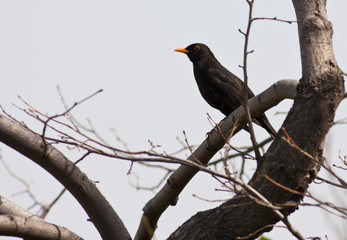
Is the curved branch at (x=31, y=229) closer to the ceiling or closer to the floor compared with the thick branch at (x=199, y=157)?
closer to the floor

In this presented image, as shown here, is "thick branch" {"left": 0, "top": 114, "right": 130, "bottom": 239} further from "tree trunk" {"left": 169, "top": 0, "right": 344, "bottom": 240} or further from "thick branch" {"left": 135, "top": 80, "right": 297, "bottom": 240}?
"tree trunk" {"left": 169, "top": 0, "right": 344, "bottom": 240}

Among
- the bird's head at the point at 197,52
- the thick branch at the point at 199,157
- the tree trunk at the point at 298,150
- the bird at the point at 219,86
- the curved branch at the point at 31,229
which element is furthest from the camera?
the bird's head at the point at 197,52

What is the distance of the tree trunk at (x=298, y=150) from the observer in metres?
3.97

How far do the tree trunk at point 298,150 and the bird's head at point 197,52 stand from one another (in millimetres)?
3435

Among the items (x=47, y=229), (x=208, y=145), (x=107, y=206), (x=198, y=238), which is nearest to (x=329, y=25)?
(x=208, y=145)

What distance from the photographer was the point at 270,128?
21.2 feet

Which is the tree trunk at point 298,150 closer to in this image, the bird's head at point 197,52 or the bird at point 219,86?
the bird at point 219,86

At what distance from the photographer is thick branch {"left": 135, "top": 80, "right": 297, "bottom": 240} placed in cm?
470

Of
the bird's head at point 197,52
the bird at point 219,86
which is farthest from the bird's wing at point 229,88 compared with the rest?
the bird's head at point 197,52

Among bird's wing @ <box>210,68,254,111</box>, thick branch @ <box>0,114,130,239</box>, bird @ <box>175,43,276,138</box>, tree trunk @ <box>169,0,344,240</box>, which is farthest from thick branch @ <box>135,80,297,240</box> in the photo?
bird's wing @ <box>210,68,254,111</box>

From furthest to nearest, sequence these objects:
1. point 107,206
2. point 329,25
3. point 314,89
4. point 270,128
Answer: point 270,128, point 107,206, point 329,25, point 314,89

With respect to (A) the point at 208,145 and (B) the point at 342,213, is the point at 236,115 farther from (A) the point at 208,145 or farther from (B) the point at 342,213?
(B) the point at 342,213

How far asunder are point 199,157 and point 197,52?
3.00m

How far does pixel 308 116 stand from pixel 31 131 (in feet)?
6.18
